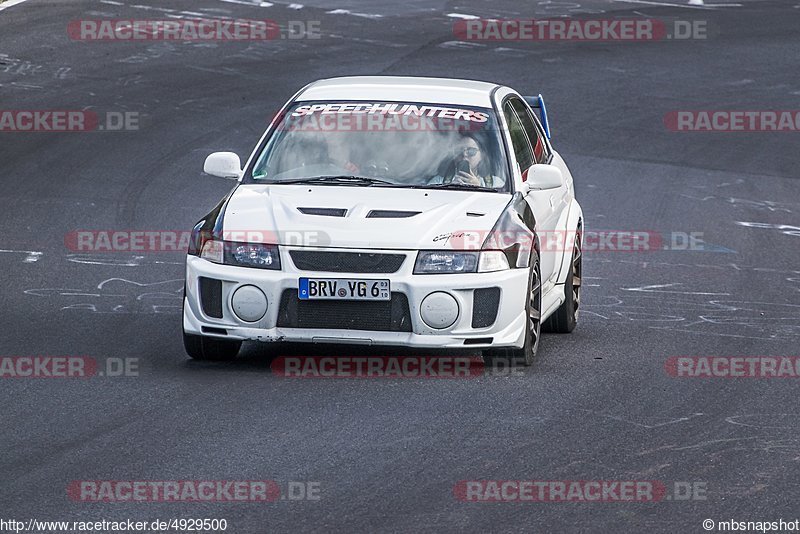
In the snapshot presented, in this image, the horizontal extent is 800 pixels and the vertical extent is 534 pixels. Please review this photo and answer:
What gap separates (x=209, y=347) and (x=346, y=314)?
3.11 feet

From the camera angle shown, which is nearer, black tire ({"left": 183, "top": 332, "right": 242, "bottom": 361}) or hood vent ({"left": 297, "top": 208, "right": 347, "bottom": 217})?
hood vent ({"left": 297, "top": 208, "right": 347, "bottom": 217})

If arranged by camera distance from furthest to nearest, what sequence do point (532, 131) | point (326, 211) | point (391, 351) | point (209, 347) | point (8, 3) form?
point (8, 3) < point (532, 131) < point (391, 351) < point (209, 347) < point (326, 211)

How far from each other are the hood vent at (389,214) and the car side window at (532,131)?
1839 millimetres

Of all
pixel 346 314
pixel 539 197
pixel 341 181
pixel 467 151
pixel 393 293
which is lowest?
pixel 346 314

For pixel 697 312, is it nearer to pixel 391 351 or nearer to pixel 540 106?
pixel 540 106

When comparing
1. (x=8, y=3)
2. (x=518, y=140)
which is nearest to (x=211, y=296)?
(x=518, y=140)

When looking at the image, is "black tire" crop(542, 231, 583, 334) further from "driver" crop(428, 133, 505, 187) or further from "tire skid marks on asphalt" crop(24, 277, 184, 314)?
"tire skid marks on asphalt" crop(24, 277, 184, 314)

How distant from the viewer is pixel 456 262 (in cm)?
891

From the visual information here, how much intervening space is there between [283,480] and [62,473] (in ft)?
3.11

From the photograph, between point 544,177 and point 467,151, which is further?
point 467,151

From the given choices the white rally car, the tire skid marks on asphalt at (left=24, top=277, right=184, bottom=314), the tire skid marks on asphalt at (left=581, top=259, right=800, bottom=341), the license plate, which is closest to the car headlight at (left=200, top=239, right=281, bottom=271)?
the white rally car

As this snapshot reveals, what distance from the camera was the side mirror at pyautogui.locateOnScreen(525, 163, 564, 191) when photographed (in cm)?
970

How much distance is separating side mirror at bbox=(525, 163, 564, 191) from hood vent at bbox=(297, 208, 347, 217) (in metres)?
1.32

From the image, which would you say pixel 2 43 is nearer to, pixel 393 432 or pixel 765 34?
pixel 765 34
